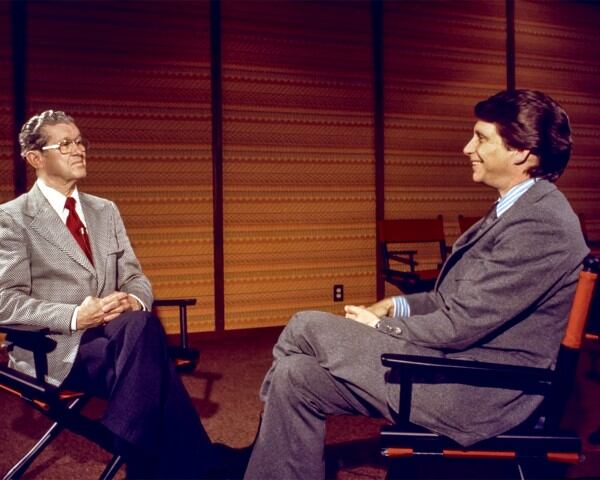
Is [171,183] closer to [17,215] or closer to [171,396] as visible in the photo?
[17,215]

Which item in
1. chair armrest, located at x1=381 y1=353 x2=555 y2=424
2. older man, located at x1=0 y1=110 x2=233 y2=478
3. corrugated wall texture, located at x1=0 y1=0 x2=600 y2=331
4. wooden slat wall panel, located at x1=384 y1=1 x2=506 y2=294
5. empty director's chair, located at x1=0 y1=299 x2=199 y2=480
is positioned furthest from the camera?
wooden slat wall panel, located at x1=384 y1=1 x2=506 y2=294

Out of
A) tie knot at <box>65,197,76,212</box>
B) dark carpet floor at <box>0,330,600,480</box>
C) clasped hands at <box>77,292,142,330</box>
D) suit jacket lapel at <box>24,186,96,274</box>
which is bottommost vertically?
dark carpet floor at <box>0,330,600,480</box>

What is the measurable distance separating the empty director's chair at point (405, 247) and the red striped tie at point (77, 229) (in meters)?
2.55

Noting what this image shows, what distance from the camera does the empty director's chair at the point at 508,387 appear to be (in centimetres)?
154

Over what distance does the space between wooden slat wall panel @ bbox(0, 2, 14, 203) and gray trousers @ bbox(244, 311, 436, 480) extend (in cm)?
365

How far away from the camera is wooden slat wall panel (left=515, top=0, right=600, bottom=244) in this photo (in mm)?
6285

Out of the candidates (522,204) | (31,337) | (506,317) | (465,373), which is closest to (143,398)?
(31,337)

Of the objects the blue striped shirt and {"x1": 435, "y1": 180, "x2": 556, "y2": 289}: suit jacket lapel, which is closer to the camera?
{"x1": 435, "y1": 180, "x2": 556, "y2": 289}: suit jacket lapel

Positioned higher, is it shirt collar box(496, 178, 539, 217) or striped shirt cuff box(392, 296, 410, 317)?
shirt collar box(496, 178, 539, 217)

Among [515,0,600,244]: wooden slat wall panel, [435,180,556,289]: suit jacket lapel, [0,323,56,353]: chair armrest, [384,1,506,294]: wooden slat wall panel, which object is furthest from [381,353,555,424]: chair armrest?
[515,0,600,244]: wooden slat wall panel

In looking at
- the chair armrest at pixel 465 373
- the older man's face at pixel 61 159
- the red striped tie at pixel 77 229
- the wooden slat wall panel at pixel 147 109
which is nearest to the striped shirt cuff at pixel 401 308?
the chair armrest at pixel 465 373

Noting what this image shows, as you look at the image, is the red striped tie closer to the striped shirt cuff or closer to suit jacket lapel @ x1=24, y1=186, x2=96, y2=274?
suit jacket lapel @ x1=24, y1=186, x2=96, y2=274

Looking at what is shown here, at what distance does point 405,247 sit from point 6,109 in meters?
3.57

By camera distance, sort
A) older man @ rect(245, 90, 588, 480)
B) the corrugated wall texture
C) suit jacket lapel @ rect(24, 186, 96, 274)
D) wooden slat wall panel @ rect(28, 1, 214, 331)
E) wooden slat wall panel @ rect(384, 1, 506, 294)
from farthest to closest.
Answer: wooden slat wall panel @ rect(384, 1, 506, 294)
the corrugated wall texture
wooden slat wall panel @ rect(28, 1, 214, 331)
suit jacket lapel @ rect(24, 186, 96, 274)
older man @ rect(245, 90, 588, 480)
